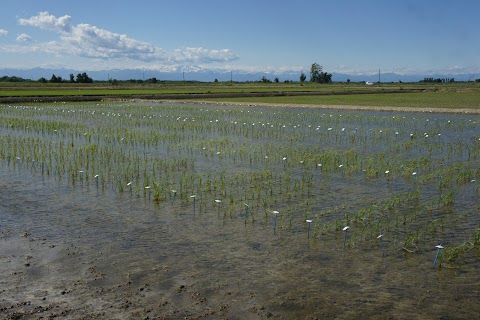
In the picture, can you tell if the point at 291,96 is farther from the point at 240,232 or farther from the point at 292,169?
the point at 240,232

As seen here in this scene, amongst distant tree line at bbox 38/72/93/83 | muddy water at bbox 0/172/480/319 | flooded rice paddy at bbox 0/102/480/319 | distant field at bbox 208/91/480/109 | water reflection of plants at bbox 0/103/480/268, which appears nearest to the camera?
muddy water at bbox 0/172/480/319

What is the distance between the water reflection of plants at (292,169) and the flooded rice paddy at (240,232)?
65 millimetres

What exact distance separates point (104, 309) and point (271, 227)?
138 inches

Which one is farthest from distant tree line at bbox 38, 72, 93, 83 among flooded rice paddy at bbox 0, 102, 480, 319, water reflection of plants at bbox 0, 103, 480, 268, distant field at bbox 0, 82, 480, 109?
flooded rice paddy at bbox 0, 102, 480, 319

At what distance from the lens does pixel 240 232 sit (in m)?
7.96

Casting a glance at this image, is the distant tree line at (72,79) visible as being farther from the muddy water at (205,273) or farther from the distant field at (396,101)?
the muddy water at (205,273)

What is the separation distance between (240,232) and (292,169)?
5.37m

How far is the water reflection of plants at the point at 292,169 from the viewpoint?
8.59 m

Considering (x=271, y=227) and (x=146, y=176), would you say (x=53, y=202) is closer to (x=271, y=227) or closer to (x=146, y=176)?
(x=146, y=176)

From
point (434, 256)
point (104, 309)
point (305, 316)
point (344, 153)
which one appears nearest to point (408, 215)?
point (434, 256)

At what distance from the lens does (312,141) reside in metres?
18.5

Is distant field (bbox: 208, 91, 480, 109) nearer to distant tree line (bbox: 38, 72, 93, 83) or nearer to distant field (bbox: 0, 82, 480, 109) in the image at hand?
distant field (bbox: 0, 82, 480, 109)

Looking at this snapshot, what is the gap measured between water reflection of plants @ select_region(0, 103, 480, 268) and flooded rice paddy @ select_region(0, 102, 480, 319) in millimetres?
65

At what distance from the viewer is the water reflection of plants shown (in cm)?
859
